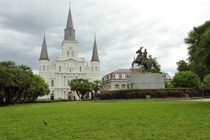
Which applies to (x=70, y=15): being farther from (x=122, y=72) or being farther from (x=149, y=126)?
(x=149, y=126)

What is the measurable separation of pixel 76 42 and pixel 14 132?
8420 centimetres

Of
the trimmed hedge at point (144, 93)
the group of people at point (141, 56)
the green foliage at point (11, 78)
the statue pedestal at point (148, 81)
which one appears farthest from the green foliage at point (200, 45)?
the green foliage at point (11, 78)

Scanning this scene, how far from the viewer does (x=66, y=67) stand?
294 ft

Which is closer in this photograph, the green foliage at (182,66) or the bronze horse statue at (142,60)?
the bronze horse statue at (142,60)

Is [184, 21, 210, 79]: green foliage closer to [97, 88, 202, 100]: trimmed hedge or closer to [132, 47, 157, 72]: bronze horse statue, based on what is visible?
[97, 88, 202, 100]: trimmed hedge

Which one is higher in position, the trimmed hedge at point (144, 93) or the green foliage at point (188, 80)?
the green foliage at point (188, 80)

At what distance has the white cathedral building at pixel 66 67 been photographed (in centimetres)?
8831

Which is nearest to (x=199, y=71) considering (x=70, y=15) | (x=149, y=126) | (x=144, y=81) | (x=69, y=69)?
(x=144, y=81)

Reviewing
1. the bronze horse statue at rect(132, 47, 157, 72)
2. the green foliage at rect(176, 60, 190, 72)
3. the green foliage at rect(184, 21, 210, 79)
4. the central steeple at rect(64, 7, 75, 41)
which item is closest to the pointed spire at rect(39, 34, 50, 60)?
the central steeple at rect(64, 7, 75, 41)

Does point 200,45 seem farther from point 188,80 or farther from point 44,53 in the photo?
point 44,53

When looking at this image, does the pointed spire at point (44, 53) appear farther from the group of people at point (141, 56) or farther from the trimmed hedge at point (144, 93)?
the group of people at point (141, 56)

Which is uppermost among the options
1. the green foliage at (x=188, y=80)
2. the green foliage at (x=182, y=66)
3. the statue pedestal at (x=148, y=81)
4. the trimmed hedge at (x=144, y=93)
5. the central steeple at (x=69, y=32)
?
the central steeple at (x=69, y=32)

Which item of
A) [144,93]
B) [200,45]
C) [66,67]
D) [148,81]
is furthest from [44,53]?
[200,45]

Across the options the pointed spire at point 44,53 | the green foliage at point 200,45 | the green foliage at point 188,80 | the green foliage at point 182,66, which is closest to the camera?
the green foliage at point 200,45
